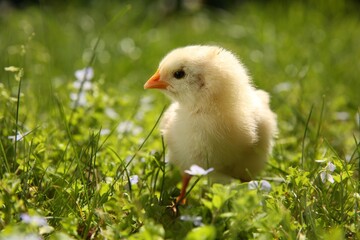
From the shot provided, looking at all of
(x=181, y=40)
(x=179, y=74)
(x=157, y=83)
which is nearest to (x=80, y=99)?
(x=157, y=83)

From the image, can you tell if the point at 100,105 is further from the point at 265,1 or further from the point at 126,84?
the point at 265,1

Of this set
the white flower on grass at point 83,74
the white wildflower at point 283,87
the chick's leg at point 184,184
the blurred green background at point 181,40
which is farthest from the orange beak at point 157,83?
the white wildflower at point 283,87

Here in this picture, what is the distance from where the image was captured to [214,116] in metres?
2.31

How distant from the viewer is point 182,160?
241 centimetres

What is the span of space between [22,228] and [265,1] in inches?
242

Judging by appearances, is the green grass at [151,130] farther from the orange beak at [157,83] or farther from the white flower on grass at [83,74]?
the orange beak at [157,83]

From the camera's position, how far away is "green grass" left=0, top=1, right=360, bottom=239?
1.78 metres

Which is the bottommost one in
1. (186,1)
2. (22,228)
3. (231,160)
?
(186,1)

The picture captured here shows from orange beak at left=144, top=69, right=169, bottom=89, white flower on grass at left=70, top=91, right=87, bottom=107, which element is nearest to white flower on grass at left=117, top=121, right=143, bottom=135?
white flower on grass at left=70, top=91, right=87, bottom=107

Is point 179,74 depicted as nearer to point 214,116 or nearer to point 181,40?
point 214,116

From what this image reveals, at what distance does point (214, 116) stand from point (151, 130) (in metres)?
0.27

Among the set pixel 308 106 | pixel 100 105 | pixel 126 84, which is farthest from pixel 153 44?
pixel 100 105

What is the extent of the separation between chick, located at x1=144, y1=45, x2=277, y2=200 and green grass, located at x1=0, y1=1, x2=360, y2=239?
12 centimetres

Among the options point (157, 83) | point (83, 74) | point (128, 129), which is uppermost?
point (157, 83)
